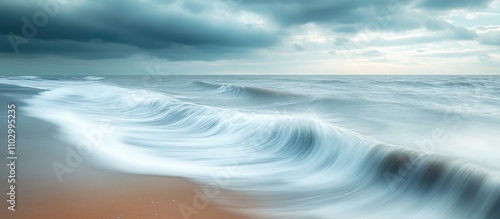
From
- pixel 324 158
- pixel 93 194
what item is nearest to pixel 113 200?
pixel 93 194

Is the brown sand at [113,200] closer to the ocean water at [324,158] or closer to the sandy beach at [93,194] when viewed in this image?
the sandy beach at [93,194]

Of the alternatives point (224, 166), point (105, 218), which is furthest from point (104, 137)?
point (105, 218)

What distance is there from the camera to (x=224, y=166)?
593 centimetres

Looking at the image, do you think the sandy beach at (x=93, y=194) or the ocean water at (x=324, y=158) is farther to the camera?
the ocean water at (x=324, y=158)

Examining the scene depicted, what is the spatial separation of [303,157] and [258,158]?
0.84 meters

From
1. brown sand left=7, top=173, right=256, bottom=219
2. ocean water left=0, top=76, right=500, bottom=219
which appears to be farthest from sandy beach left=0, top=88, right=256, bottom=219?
ocean water left=0, top=76, right=500, bottom=219

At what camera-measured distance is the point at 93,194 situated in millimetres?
4023

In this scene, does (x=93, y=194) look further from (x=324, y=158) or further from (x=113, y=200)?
(x=324, y=158)

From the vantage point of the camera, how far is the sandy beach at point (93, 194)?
11.5 ft

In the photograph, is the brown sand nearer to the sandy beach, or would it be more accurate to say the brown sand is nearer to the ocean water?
the sandy beach

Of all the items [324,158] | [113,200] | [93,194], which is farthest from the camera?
[324,158]

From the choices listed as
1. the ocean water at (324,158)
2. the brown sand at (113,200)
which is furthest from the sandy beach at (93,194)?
the ocean water at (324,158)

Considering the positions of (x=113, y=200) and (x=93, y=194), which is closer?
(x=113, y=200)

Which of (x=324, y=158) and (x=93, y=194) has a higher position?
(x=324, y=158)
